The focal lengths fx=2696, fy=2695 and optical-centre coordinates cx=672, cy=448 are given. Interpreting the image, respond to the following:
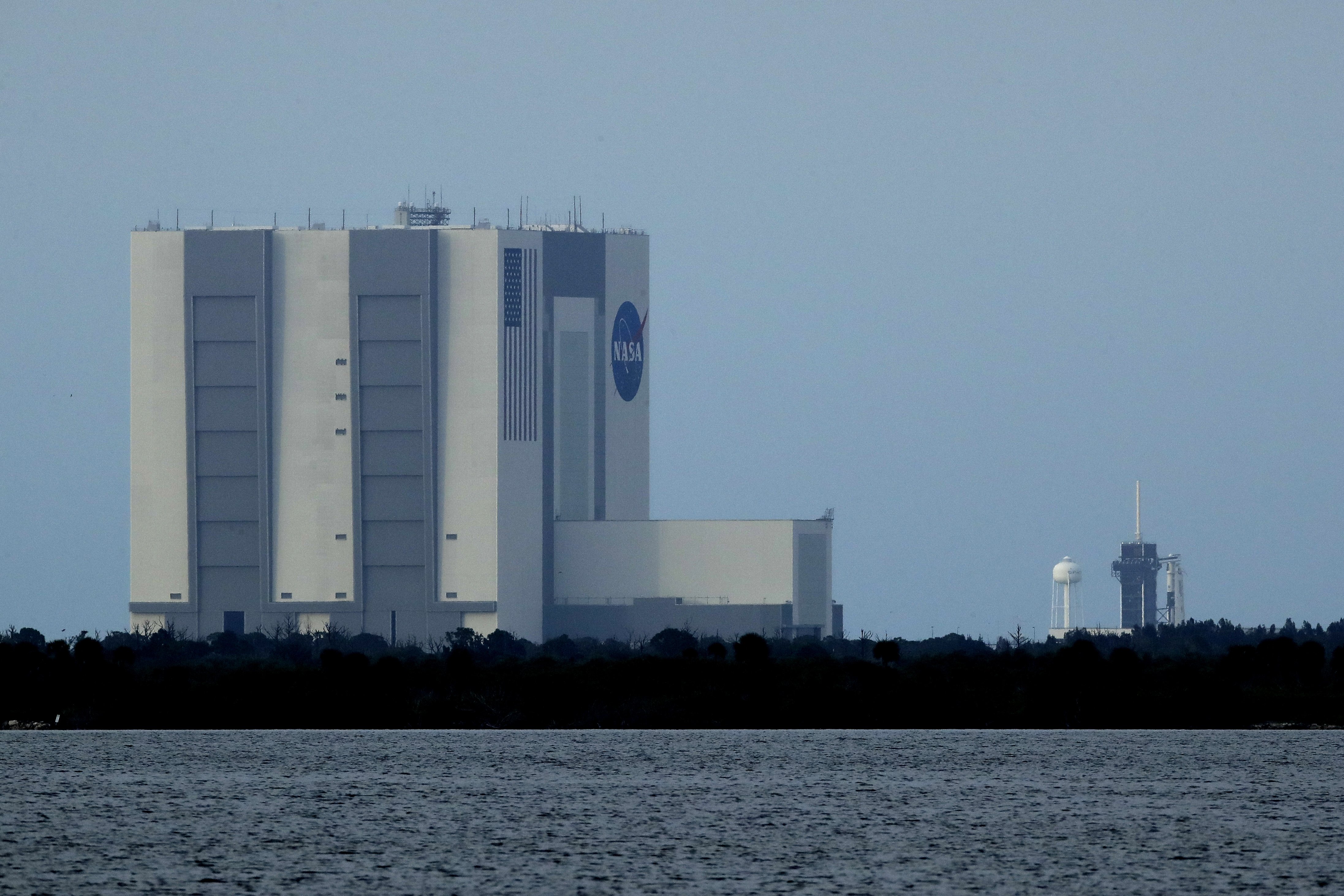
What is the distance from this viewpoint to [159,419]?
12506 centimetres

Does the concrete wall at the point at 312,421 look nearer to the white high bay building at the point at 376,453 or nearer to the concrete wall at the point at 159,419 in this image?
the white high bay building at the point at 376,453

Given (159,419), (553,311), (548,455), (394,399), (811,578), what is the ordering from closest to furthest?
1. (394,399)
2. (159,419)
3. (553,311)
4. (548,455)
5. (811,578)

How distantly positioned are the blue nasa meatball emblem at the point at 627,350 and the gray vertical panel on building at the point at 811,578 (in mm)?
11970

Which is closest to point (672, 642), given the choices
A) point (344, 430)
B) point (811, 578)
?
point (811, 578)

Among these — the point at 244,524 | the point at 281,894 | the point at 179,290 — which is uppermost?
the point at 179,290

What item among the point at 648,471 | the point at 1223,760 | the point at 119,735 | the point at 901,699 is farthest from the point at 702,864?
the point at 648,471

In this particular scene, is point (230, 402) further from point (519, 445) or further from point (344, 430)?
point (519, 445)

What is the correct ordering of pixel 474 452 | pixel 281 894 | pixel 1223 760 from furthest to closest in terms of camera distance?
pixel 474 452 < pixel 1223 760 < pixel 281 894

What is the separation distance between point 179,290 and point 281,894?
7991cm

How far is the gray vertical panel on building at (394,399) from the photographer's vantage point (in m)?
121

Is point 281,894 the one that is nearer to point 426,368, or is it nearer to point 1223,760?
point 1223,760

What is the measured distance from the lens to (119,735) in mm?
95625

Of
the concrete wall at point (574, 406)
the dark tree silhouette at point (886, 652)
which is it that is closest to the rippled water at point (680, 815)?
the dark tree silhouette at point (886, 652)

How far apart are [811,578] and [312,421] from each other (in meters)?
25.2
